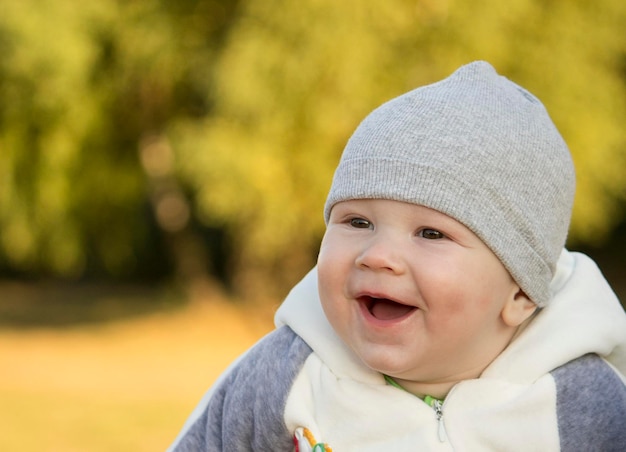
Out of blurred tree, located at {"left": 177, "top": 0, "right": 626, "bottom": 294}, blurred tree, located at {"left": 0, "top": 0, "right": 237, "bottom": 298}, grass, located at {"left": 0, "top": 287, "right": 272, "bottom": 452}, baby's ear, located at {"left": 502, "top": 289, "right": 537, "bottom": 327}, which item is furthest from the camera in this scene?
blurred tree, located at {"left": 0, "top": 0, "right": 237, "bottom": 298}

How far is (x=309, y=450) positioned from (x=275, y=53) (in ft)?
21.0

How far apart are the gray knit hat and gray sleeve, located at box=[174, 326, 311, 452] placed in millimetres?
386

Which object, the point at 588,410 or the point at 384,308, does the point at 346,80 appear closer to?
the point at 384,308

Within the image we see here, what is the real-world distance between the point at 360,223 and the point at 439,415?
431 mm

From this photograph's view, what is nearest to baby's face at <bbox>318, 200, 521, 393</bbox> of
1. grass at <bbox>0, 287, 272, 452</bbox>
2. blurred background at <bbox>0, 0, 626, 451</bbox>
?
grass at <bbox>0, 287, 272, 452</bbox>

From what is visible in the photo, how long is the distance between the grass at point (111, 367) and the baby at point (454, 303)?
15.5ft

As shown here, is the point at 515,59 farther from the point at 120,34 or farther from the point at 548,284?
the point at 548,284

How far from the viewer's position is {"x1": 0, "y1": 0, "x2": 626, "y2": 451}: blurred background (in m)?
7.95

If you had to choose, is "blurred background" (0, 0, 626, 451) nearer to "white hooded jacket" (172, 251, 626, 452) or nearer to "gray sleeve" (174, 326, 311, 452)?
"gray sleeve" (174, 326, 311, 452)

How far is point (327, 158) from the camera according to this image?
8461 millimetres

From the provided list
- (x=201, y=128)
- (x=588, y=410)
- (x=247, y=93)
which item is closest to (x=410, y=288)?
(x=588, y=410)

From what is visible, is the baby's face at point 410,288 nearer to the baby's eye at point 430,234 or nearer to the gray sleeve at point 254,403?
the baby's eye at point 430,234

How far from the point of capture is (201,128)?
8898mm

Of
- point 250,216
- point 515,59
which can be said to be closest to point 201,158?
point 250,216
